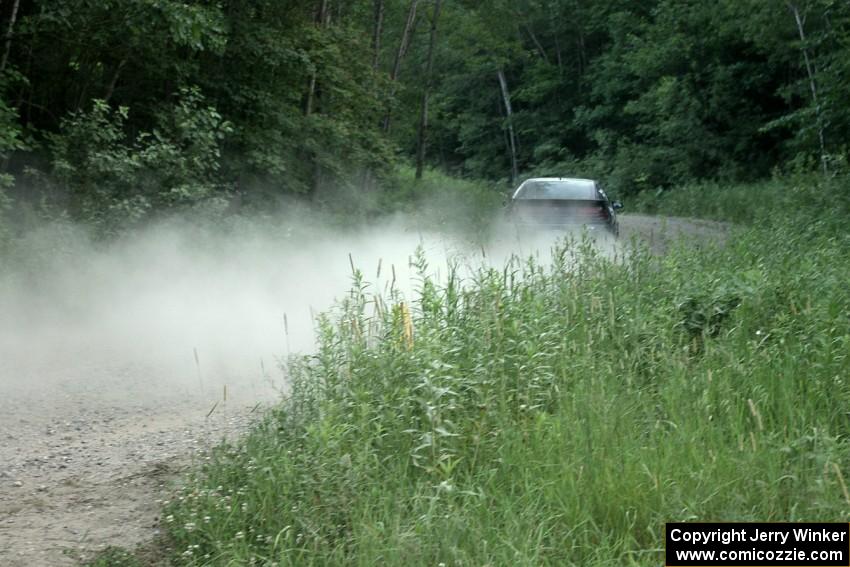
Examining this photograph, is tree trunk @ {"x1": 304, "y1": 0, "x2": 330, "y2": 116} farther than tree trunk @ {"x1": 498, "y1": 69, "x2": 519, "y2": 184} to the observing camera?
No

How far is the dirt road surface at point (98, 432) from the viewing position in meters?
5.82

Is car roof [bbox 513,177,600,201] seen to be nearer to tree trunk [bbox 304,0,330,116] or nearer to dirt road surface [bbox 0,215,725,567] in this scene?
tree trunk [bbox 304,0,330,116]

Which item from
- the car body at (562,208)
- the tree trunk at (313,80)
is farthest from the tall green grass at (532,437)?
the tree trunk at (313,80)

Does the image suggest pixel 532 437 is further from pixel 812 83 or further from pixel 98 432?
pixel 812 83

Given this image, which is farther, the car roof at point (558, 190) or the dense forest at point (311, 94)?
the car roof at point (558, 190)

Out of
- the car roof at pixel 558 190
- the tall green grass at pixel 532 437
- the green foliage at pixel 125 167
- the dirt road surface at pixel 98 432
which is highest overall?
the green foliage at pixel 125 167

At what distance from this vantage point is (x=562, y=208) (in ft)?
58.8

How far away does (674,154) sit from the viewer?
43.9 meters

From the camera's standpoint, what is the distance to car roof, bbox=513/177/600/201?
1823cm

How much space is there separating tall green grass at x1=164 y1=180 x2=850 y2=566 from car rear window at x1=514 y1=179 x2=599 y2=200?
34.0ft

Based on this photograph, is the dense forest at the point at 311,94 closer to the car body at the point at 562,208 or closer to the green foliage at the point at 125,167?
the green foliage at the point at 125,167

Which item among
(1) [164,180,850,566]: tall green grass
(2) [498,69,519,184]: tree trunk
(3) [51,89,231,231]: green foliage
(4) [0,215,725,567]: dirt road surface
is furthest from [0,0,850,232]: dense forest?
(1) [164,180,850,566]: tall green grass

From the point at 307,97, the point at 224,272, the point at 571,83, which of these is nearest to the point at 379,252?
the point at 224,272

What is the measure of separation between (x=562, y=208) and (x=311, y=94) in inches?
305
